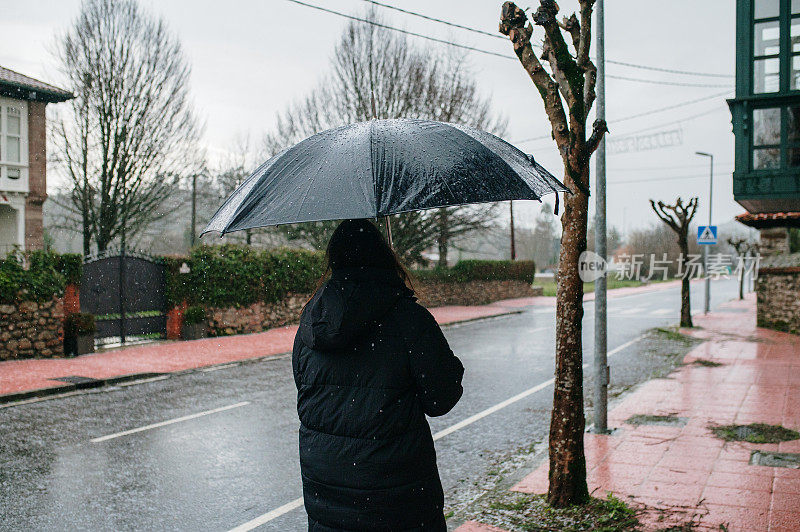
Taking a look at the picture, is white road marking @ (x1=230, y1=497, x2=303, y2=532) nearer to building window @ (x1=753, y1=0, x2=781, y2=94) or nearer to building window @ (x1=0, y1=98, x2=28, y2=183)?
building window @ (x1=753, y1=0, x2=781, y2=94)

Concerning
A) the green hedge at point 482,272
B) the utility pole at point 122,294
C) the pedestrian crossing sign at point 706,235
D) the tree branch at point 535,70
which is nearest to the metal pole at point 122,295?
the utility pole at point 122,294

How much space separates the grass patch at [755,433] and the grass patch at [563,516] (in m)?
2.67

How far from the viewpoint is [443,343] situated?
227 centimetres

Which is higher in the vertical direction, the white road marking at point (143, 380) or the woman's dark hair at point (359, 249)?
the woman's dark hair at point (359, 249)

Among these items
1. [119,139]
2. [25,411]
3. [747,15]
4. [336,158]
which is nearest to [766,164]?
[747,15]

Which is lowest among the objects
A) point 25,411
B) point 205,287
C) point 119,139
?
point 25,411

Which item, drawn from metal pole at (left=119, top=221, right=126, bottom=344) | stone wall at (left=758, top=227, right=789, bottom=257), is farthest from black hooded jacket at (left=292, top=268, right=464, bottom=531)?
stone wall at (left=758, top=227, right=789, bottom=257)

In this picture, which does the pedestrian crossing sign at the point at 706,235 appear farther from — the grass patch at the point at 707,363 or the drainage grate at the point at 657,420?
the drainage grate at the point at 657,420

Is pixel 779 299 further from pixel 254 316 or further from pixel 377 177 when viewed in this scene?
pixel 377 177

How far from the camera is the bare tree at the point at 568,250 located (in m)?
4.55

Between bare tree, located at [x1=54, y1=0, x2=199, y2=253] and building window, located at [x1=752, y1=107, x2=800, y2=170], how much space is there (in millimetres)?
20563

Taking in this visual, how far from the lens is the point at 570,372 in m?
4.57

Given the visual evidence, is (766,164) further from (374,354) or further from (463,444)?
(374,354)

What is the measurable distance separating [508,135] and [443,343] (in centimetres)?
2829
